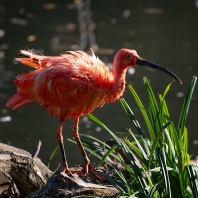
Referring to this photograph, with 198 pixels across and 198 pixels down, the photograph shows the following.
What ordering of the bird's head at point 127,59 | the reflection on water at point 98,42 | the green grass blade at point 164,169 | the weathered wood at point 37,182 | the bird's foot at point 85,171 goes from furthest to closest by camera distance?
the reflection on water at point 98,42
the bird's head at point 127,59
the bird's foot at point 85,171
the weathered wood at point 37,182
the green grass blade at point 164,169

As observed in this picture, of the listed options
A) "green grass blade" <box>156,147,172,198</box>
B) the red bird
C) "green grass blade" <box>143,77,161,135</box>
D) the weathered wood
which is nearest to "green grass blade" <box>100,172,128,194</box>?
the weathered wood

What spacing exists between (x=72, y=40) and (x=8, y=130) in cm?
419

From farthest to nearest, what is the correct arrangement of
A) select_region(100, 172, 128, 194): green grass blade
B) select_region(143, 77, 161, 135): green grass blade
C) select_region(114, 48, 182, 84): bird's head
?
select_region(114, 48, 182, 84): bird's head → select_region(143, 77, 161, 135): green grass blade → select_region(100, 172, 128, 194): green grass blade

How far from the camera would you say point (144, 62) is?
4.65m

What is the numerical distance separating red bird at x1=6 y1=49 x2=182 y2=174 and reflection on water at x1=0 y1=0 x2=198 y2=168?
182 centimetres

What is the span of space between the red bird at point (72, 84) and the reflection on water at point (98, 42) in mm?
1819

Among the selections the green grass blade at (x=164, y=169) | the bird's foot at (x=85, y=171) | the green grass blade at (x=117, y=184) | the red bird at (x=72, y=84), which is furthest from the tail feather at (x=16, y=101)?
the green grass blade at (x=164, y=169)

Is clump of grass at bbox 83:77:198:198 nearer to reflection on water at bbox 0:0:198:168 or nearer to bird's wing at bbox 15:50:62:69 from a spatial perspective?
bird's wing at bbox 15:50:62:69

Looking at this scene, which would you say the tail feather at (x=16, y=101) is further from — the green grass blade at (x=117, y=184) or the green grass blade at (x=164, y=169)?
the green grass blade at (x=164, y=169)

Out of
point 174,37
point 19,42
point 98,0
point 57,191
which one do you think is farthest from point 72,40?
point 57,191

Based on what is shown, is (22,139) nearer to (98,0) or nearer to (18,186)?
(18,186)

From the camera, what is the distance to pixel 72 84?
4.52 m

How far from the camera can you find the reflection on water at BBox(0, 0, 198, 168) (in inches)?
303

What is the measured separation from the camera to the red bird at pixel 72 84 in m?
4.51
